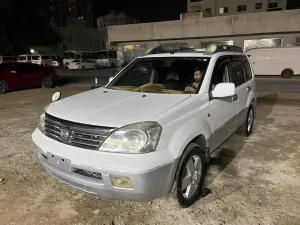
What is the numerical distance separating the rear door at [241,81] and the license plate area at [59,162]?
9.53ft

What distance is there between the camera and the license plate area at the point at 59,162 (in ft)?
8.76

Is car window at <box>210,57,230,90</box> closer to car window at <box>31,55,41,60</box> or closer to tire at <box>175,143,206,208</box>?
tire at <box>175,143,206,208</box>

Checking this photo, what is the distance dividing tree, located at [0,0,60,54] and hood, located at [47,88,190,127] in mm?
32006

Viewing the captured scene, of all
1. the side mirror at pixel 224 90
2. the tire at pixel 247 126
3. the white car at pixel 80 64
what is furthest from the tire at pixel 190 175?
the white car at pixel 80 64

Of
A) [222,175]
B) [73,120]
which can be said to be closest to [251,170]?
[222,175]

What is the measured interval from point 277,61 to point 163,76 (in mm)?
16882

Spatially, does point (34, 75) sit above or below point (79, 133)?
below

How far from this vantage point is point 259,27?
25578mm

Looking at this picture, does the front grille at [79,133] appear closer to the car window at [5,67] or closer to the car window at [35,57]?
the car window at [5,67]

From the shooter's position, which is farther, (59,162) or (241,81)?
(241,81)

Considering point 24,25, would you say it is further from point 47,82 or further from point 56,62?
point 47,82

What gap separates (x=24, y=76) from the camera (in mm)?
13727

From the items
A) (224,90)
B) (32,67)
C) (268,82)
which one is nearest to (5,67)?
(32,67)

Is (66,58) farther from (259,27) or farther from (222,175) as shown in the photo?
(222,175)
